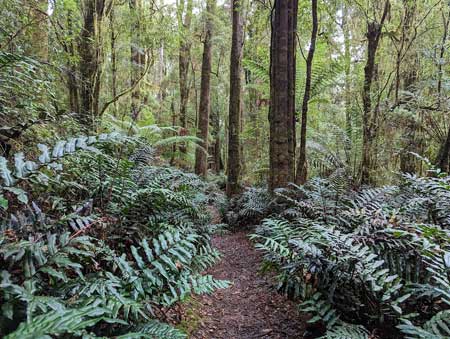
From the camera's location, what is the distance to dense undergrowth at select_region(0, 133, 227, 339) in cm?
139

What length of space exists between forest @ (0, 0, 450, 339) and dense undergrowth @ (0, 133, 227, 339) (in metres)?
0.01

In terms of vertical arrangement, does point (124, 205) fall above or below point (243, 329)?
above

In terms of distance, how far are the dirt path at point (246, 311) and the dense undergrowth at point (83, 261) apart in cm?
53

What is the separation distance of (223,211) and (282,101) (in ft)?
8.61

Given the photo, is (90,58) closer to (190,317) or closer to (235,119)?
(235,119)

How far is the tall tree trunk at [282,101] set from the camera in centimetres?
525

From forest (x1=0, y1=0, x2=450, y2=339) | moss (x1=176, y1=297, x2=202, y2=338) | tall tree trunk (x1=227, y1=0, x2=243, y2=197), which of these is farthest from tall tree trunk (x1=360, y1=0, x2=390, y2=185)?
moss (x1=176, y1=297, x2=202, y2=338)

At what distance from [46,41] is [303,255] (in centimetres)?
469

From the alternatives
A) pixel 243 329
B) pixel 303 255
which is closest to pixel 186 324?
pixel 243 329

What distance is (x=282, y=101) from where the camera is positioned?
17.3ft

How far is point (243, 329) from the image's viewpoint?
262cm

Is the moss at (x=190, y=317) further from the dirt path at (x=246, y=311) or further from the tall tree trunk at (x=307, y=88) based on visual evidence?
the tall tree trunk at (x=307, y=88)

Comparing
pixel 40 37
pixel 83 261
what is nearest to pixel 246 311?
pixel 83 261

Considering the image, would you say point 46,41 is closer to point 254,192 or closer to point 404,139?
point 254,192
